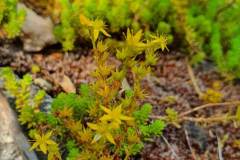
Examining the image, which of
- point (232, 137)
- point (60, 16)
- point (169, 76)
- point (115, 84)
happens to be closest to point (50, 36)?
point (60, 16)

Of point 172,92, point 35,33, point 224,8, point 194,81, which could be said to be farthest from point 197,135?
point 35,33

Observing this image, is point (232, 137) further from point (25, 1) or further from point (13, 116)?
point (25, 1)

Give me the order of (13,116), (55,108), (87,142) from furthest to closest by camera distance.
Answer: (13,116)
(55,108)
(87,142)

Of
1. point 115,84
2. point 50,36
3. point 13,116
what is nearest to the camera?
point 115,84

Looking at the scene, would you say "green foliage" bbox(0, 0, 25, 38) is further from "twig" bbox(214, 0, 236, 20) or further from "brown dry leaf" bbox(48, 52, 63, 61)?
"twig" bbox(214, 0, 236, 20)

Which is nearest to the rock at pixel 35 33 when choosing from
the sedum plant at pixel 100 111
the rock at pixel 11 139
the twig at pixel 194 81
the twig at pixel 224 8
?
the sedum plant at pixel 100 111

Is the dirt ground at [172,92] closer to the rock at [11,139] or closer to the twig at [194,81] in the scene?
Result: the twig at [194,81]

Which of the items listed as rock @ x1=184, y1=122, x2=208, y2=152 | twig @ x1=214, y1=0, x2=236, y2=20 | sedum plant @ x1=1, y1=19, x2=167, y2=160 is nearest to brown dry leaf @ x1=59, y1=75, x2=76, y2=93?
sedum plant @ x1=1, y1=19, x2=167, y2=160
